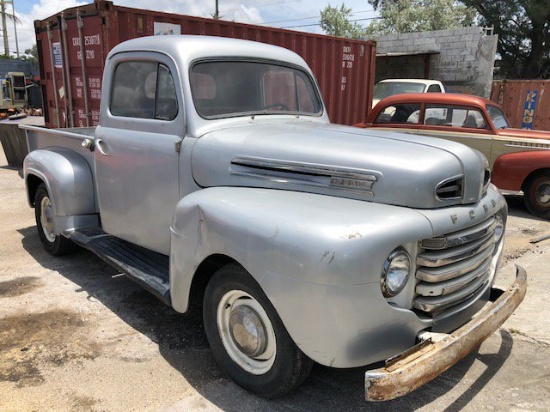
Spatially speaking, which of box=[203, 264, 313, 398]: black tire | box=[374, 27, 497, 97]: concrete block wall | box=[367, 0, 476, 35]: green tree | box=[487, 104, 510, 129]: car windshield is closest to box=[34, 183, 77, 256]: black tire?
box=[203, 264, 313, 398]: black tire

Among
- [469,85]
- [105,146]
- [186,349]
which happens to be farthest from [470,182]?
[469,85]

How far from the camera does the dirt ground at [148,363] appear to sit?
271 cm

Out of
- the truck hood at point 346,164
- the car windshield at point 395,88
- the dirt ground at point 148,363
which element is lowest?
the dirt ground at point 148,363

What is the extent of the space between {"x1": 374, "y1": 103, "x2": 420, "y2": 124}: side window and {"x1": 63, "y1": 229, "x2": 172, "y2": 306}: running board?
209 inches

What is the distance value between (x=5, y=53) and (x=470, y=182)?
5605cm

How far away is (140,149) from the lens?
3578 mm

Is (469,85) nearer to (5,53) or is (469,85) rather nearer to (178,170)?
(178,170)

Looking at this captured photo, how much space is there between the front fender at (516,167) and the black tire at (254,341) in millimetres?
5615

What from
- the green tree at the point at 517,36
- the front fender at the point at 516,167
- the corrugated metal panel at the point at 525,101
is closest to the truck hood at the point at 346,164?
the front fender at the point at 516,167

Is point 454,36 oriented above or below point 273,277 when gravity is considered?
above

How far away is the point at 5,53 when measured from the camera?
48906mm

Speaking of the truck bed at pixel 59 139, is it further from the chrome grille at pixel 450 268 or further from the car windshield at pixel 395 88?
the car windshield at pixel 395 88

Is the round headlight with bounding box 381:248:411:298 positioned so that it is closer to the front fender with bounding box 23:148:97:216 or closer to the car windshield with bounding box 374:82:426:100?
Answer: the front fender with bounding box 23:148:97:216

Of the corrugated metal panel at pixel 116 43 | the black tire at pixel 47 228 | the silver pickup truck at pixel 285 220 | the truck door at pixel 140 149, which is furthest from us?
the corrugated metal panel at pixel 116 43
